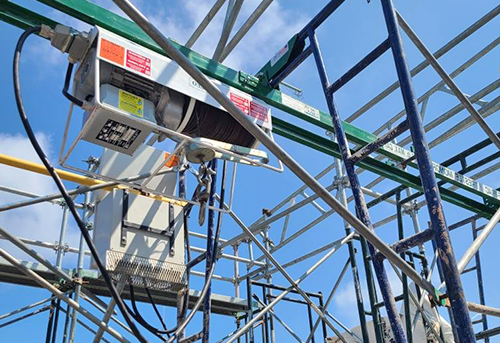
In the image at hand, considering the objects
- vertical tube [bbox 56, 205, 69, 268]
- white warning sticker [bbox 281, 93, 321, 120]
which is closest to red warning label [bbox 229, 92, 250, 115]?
white warning sticker [bbox 281, 93, 321, 120]

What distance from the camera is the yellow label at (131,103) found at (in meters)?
2.98

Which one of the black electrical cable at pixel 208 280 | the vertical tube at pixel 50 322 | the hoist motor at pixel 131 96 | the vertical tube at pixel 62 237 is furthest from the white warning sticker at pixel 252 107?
the vertical tube at pixel 62 237

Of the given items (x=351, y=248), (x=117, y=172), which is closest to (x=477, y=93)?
(x=351, y=248)

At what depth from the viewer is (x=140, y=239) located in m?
3.70

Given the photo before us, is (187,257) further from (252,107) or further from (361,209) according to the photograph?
(361,209)

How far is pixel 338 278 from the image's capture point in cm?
599

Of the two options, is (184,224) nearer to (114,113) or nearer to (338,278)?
(114,113)

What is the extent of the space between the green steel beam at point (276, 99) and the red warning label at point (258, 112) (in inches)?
23.6

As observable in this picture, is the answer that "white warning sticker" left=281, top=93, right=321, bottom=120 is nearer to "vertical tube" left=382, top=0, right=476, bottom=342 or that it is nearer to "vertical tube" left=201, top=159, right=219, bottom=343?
"vertical tube" left=201, top=159, right=219, bottom=343

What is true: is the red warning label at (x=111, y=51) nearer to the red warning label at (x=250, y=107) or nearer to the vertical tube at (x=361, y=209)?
the red warning label at (x=250, y=107)

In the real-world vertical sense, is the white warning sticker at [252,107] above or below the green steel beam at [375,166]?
below

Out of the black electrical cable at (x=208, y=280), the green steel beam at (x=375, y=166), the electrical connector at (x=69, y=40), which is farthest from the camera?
the green steel beam at (x=375, y=166)

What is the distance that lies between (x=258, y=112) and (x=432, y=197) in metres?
1.46

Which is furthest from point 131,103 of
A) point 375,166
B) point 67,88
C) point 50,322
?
point 50,322
